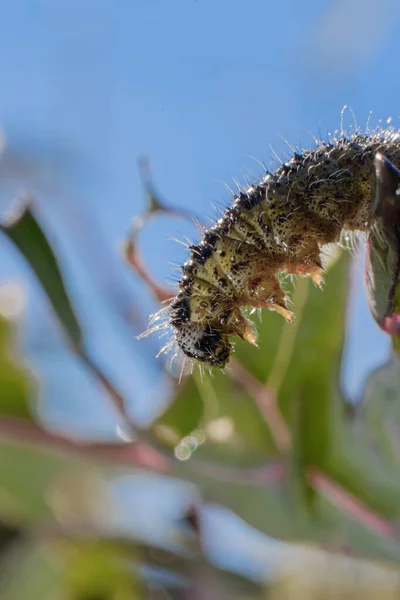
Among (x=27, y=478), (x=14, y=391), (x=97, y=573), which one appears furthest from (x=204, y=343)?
(x=97, y=573)

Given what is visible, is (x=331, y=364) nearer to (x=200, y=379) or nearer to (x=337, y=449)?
(x=337, y=449)

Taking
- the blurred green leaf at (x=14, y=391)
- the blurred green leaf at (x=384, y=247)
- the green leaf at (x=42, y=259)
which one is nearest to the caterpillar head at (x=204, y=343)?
the green leaf at (x=42, y=259)

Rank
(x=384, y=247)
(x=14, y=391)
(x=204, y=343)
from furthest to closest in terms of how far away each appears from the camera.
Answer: (x=14, y=391) → (x=204, y=343) → (x=384, y=247)

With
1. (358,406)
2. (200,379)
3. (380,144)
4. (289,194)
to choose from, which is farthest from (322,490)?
(380,144)

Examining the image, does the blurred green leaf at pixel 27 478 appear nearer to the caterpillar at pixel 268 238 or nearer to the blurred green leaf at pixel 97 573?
the blurred green leaf at pixel 97 573

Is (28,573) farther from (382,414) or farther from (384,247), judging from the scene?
(384,247)

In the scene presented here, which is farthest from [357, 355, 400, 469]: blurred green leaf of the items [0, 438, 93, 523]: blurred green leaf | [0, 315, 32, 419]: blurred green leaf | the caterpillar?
[0, 315, 32, 419]: blurred green leaf

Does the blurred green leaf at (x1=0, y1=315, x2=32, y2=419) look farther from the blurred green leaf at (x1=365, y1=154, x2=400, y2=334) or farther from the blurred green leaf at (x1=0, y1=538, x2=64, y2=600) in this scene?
the blurred green leaf at (x1=365, y1=154, x2=400, y2=334)
